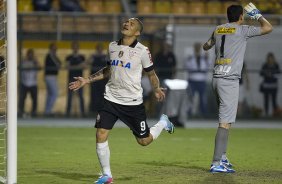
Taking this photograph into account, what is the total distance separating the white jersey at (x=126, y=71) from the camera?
35.5ft

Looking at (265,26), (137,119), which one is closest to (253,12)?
(265,26)

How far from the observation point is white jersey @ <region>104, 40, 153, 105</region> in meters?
10.8

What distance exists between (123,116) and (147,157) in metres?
3.52

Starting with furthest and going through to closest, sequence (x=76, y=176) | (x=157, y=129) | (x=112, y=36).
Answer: (x=112, y=36)
(x=157, y=129)
(x=76, y=176)

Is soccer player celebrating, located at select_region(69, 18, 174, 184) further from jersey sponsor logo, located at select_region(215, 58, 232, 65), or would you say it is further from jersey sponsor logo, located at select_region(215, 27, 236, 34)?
jersey sponsor logo, located at select_region(215, 27, 236, 34)

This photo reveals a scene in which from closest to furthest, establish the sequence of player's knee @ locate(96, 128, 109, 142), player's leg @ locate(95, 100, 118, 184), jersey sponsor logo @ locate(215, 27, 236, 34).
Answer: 1. player's leg @ locate(95, 100, 118, 184)
2. player's knee @ locate(96, 128, 109, 142)
3. jersey sponsor logo @ locate(215, 27, 236, 34)

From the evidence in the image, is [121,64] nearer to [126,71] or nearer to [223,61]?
[126,71]

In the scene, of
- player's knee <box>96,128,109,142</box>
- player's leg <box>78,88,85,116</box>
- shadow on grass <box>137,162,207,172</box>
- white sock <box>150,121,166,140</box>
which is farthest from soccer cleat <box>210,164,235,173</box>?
player's leg <box>78,88,85,116</box>

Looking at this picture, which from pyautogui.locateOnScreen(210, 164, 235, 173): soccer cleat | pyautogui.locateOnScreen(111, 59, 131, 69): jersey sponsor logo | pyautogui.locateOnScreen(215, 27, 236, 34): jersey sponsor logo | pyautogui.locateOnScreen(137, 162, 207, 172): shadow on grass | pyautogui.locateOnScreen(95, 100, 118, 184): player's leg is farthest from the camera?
pyautogui.locateOnScreen(137, 162, 207, 172): shadow on grass

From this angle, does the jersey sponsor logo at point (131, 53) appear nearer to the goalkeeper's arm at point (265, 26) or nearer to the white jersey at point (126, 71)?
the white jersey at point (126, 71)

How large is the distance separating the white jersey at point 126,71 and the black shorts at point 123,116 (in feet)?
0.22

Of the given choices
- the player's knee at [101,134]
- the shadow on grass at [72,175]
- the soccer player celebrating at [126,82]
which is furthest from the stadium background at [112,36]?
the player's knee at [101,134]

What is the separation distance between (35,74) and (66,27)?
6.06 ft

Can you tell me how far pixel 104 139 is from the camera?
34.9ft
